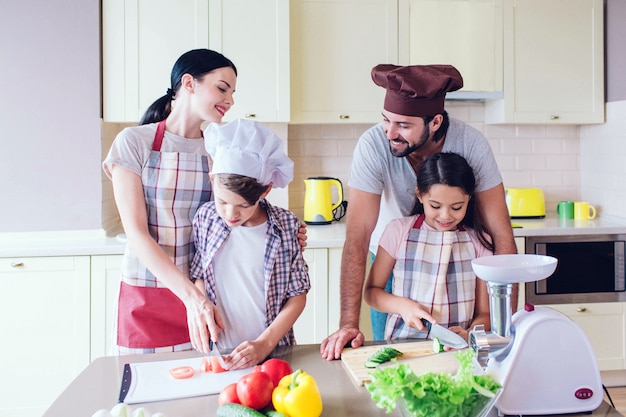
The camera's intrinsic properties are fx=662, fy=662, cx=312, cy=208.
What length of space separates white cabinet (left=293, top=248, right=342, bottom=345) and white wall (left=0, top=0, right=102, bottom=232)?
3.62 feet

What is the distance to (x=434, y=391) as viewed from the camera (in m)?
1.01

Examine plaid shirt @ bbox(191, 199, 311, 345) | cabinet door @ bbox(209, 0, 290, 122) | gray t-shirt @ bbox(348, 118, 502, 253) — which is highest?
cabinet door @ bbox(209, 0, 290, 122)

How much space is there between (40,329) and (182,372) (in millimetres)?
1964

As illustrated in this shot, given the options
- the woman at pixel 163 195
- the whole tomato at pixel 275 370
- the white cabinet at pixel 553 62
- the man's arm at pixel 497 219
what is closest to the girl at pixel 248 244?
the woman at pixel 163 195

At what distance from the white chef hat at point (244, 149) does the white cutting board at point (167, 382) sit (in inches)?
18.9

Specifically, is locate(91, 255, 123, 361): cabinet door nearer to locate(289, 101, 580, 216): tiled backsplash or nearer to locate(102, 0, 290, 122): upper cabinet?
locate(102, 0, 290, 122): upper cabinet

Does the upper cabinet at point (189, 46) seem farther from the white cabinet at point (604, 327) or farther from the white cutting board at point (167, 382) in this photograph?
the white cutting board at point (167, 382)

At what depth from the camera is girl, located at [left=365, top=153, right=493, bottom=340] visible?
1.91 metres

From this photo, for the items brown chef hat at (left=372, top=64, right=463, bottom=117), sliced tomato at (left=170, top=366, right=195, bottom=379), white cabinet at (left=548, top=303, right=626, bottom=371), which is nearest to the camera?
sliced tomato at (left=170, top=366, right=195, bottom=379)

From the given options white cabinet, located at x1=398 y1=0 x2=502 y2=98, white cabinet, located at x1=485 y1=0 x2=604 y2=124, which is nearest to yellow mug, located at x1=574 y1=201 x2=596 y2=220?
white cabinet, located at x1=485 y1=0 x2=604 y2=124

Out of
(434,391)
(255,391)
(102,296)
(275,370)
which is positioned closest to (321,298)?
(102,296)

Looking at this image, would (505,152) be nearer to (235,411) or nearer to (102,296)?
(102,296)

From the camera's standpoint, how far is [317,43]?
3.59 metres

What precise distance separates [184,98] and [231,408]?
1.03 m
